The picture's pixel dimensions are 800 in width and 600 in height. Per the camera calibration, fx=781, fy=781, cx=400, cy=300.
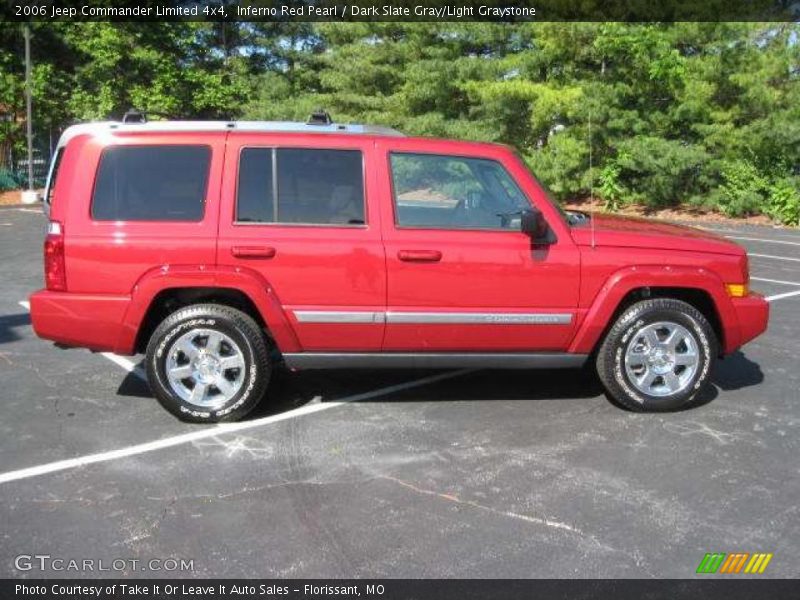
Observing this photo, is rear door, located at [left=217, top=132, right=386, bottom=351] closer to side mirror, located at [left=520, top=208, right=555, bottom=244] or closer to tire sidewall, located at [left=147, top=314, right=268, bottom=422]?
tire sidewall, located at [left=147, top=314, right=268, bottom=422]

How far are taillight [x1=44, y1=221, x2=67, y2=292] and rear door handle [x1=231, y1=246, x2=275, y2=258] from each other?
103cm

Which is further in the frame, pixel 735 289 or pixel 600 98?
pixel 600 98

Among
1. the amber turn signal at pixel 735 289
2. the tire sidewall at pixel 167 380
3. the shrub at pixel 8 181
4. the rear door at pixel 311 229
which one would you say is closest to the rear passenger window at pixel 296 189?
the rear door at pixel 311 229

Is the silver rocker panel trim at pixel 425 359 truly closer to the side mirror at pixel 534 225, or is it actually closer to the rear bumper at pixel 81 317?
the side mirror at pixel 534 225

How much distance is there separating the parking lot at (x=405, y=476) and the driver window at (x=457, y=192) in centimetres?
126

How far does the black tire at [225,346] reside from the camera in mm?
4734

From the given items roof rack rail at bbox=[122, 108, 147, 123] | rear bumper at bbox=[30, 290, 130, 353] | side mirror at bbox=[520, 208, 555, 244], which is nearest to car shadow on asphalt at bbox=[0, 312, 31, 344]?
rear bumper at bbox=[30, 290, 130, 353]

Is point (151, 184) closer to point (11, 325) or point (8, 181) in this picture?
point (11, 325)

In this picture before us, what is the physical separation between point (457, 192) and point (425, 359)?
1067mm

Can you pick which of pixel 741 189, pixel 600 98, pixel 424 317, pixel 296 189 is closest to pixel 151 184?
pixel 296 189

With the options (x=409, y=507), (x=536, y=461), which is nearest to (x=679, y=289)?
(x=536, y=461)

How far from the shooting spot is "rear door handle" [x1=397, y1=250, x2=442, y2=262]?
4.71 meters

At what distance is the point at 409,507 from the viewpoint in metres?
3.74

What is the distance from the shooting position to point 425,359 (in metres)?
4.92
